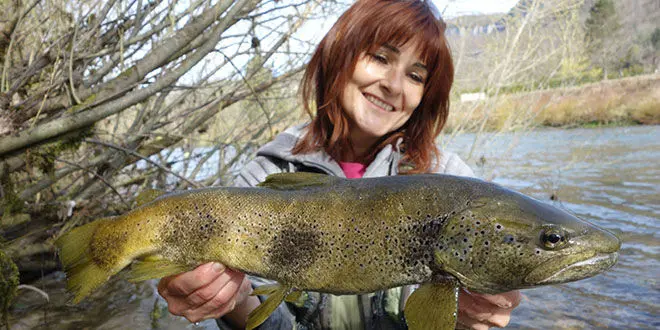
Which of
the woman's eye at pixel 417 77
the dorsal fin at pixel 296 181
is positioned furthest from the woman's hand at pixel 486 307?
the woman's eye at pixel 417 77

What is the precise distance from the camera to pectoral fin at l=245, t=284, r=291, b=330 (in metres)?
1.92

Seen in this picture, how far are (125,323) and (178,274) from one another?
334 cm

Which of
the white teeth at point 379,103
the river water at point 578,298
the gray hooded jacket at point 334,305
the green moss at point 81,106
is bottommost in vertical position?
the river water at point 578,298

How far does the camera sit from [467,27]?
7.74 metres

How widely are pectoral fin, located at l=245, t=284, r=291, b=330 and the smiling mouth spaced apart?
1.62 metres

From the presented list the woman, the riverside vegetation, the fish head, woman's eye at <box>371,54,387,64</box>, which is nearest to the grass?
the riverside vegetation

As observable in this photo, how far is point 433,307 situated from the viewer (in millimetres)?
1730

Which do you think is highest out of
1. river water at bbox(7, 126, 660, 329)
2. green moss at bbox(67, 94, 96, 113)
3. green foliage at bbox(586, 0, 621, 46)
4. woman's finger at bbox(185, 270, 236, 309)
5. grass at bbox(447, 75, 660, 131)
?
green moss at bbox(67, 94, 96, 113)

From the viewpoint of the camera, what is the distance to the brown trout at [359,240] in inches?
66.8

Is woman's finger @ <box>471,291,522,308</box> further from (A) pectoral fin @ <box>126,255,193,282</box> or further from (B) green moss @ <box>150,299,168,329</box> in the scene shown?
(B) green moss @ <box>150,299,168,329</box>

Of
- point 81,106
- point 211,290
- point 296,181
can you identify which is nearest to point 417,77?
point 296,181

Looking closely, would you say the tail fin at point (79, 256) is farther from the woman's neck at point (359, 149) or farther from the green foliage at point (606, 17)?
the green foliage at point (606, 17)

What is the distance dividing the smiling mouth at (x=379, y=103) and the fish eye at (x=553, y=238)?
1679 mm

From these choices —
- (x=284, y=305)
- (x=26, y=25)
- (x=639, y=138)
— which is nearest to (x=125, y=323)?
(x=284, y=305)
